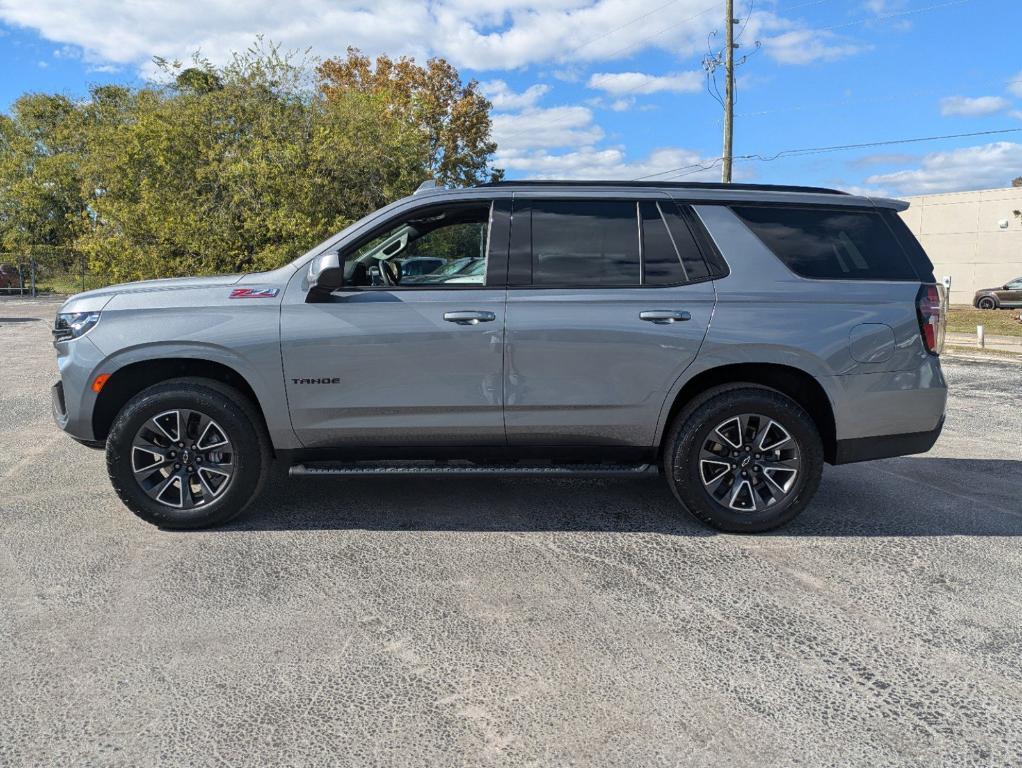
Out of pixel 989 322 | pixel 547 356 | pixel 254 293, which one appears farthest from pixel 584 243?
pixel 989 322

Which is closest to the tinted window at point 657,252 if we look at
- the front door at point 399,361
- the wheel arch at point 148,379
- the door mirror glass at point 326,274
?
the front door at point 399,361

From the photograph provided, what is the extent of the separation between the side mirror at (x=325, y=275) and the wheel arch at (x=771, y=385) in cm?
199

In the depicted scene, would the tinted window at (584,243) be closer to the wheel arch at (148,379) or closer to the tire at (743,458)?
the tire at (743,458)

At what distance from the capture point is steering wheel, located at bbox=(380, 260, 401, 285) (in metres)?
4.65

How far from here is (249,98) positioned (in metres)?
17.3

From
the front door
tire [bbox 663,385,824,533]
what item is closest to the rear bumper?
tire [bbox 663,385,824,533]

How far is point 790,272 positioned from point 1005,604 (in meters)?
1.97

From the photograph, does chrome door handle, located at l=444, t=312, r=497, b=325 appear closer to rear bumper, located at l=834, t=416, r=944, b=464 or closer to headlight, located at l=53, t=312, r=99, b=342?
headlight, located at l=53, t=312, r=99, b=342

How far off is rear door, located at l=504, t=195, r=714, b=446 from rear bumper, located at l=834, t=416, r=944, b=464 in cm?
107

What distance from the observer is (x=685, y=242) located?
4395 millimetres

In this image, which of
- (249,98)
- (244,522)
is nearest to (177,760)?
(244,522)

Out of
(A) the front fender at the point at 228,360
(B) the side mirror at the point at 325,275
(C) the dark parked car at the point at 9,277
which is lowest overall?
(A) the front fender at the point at 228,360

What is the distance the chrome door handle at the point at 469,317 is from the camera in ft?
13.8

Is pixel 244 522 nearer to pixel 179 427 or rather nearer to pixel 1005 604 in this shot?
pixel 179 427
